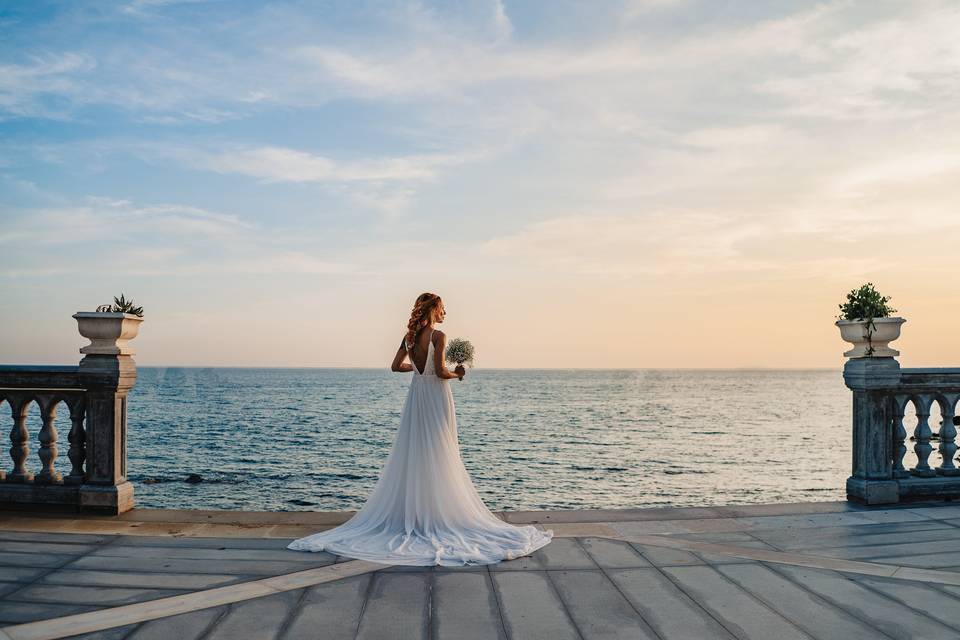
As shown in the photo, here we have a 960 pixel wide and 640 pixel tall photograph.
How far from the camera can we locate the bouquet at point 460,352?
20.4ft

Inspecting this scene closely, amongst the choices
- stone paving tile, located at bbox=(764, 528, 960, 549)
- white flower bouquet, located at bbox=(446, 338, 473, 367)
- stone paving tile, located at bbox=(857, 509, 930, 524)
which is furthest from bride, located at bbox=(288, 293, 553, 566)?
stone paving tile, located at bbox=(857, 509, 930, 524)

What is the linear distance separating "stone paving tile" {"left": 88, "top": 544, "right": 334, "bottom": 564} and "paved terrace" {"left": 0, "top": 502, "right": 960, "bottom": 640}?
2cm

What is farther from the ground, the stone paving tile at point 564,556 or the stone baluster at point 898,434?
the stone baluster at point 898,434

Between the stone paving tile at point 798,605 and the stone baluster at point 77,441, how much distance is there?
20.9 feet

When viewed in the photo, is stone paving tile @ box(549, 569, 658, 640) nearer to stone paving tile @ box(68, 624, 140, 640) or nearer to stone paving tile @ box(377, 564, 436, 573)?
stone paving tile @ box(377, 564, 436, 573)

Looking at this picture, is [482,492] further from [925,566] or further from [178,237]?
[178,237]

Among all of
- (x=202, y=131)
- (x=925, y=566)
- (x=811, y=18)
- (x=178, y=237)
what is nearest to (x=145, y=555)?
(x=925, y=566)

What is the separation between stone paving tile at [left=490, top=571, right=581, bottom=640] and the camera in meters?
3.65

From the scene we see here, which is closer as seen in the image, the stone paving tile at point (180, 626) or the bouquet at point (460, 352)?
the stone paving tile at point (180, 626)

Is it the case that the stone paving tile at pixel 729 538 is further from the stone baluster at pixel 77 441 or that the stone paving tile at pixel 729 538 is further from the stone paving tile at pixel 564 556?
the stone baluster at pixel 77 441

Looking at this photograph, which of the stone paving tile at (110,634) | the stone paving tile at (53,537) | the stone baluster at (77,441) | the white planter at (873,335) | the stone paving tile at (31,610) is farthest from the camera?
the white planter at (873,335)

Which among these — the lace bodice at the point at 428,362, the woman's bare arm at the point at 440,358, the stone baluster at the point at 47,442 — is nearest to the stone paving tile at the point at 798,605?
the woman's bare arm at the point at 440,358

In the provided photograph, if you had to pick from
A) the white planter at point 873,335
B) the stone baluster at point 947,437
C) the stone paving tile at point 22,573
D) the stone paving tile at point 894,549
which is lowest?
the stone paving tile at point 894,549

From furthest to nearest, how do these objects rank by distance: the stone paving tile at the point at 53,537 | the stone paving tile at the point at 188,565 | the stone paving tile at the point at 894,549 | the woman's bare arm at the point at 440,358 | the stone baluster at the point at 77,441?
the stone baluster at the point at 77,441, the woman's bare arm at the point at 440,358, the stone paving tile at the point at 53,537, the stone paving tile at the point at 894,549, the stone paving tile at the point at 188,565
